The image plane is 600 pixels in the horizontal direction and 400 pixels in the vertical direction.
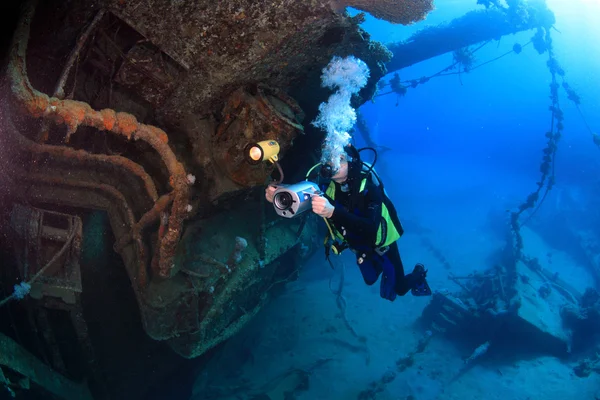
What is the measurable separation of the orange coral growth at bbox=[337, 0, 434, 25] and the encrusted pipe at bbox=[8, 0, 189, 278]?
7.15 ft

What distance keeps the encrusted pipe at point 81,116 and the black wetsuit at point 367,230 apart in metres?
1.57

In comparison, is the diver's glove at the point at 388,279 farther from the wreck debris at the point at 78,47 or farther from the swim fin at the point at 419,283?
the wreck debris at the point at 78,47

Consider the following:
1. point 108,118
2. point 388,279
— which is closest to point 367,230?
point 388,279

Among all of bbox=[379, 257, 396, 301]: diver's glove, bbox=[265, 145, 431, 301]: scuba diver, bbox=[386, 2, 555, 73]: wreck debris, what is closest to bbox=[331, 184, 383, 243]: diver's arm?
bbox=[265, 145, 431, 301]: scuba diver

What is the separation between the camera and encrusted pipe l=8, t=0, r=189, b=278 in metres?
2.29

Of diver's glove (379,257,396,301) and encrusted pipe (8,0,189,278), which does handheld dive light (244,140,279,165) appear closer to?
encrusted pipe (8,0,189,278)

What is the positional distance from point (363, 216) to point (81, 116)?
2.74 metres

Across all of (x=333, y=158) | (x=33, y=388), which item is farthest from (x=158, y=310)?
(x=333, y=158)

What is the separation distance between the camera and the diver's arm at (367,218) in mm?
3010

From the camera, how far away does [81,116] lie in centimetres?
246

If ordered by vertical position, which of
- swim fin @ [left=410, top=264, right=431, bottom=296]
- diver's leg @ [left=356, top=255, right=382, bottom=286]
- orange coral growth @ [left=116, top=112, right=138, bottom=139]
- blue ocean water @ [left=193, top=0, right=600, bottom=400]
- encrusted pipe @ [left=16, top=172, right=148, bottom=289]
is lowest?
blue ocean water @ [left=193, top=0, right=600, bottom=400]

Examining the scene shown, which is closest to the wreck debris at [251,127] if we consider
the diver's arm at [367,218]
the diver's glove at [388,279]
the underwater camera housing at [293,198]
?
the underwater camera housing at [293,198]

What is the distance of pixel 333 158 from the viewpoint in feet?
11.7

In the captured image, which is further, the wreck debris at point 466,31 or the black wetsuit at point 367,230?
the wreck debris at point 466,31
